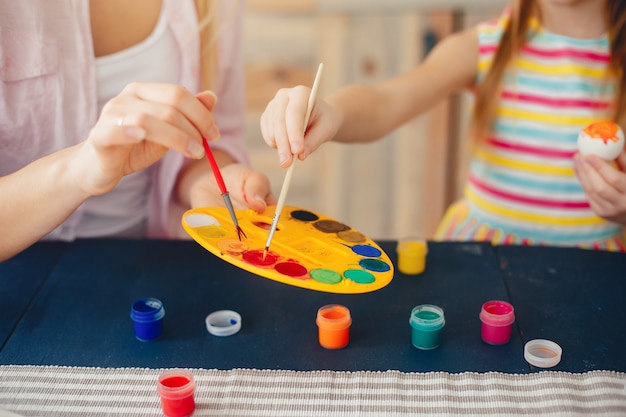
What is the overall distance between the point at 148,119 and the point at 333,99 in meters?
0.37

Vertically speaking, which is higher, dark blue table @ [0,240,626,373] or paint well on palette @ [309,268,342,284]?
paint well on palette @ [309,268,342,284]

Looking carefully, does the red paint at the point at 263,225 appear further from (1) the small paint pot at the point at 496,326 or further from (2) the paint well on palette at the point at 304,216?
(1) the small paint pot at the point at 496,326

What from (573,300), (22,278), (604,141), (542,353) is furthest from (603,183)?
(22,278)

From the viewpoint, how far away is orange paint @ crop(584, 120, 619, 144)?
2.95 ft

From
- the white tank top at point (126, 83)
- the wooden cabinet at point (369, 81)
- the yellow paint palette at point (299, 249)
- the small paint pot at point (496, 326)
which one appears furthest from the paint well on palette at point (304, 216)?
the wooden cabinet at point (369, 81)

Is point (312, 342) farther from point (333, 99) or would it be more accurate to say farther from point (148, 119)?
point (333, 99)

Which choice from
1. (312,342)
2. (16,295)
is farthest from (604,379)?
(16,295)

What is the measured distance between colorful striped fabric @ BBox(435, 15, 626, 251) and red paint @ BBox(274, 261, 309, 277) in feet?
1.90

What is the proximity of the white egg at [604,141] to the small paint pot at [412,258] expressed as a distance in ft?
0.83

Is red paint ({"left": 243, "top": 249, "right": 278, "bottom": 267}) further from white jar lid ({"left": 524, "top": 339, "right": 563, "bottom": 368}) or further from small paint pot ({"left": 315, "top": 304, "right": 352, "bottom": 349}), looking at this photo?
white jar lid ({"left": 524, "top": 339, "right": 563, "bottom": 368})

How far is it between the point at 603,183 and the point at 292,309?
0.43m

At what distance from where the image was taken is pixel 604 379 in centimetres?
65

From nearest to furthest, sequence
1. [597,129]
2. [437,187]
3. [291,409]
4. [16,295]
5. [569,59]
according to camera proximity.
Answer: [291,409], [16,295], [597,129], [569,59], [437,187]

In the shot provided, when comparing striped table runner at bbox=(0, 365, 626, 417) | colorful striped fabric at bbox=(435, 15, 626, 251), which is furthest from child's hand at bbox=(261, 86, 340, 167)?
colorful striped fabric at bbox=(435, 15, 626, 251)
